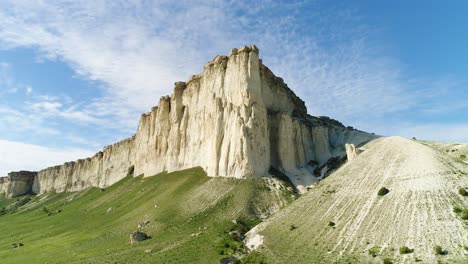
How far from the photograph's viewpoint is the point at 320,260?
4656 centimetres

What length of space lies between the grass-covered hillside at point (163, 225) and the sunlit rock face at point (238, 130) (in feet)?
18.8

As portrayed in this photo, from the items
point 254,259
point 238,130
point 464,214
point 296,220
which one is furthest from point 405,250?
point 238,130

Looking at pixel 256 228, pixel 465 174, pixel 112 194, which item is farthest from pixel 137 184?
pixel 465 174

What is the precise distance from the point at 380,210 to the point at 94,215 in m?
80.7

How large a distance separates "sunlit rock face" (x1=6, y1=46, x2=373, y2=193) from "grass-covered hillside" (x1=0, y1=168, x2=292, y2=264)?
5.74m

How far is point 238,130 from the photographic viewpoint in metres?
88.5

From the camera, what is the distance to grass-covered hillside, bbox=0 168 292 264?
61.9m

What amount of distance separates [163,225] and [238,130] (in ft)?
88.9

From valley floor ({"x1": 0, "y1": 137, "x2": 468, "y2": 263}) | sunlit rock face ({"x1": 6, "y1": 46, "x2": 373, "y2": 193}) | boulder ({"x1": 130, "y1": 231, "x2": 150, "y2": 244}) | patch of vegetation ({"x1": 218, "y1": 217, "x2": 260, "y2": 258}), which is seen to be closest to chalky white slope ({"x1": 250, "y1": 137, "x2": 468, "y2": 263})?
valley floor ({"x1": 0, "y1": 137, "x2": 468, "y2": 263})

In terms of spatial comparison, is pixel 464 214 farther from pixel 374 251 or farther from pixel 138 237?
pixel 138 237

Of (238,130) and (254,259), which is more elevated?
(238,130)

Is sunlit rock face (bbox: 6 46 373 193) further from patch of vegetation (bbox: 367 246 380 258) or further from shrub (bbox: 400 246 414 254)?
shrub (bbox: 400 246 414 254)

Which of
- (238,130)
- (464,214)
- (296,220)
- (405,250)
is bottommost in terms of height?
(405,250)

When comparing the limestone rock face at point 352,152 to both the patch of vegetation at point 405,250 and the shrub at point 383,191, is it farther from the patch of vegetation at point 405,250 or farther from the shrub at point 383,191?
the patch of vegetation at point 405,250
